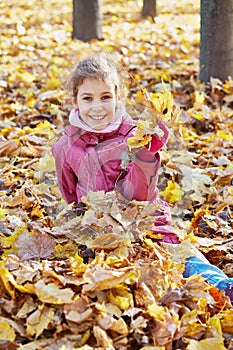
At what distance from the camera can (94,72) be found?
2.98 m

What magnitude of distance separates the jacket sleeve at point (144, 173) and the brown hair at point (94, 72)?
0.49 metres

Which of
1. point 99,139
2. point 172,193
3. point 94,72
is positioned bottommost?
point 172,193

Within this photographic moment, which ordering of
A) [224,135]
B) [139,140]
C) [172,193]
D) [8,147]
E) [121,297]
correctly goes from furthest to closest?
[224,135] < [8,147] < [172,193] < [139,140] < [121,297]

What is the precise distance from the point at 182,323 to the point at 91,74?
1396mm

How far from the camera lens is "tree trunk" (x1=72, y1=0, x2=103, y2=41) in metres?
8.30

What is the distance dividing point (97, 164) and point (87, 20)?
5.80 metres

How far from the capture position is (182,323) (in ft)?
7.07

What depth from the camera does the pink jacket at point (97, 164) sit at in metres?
2.84

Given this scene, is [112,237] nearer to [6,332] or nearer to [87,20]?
[6,332]

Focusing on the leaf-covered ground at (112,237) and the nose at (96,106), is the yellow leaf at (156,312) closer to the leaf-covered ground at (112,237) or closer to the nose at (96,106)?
the leaf-covered ground at (112,237)

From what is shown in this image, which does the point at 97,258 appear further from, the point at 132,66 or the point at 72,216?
the point at 132,66

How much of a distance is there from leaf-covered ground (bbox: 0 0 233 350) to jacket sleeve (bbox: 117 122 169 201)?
0.27ft

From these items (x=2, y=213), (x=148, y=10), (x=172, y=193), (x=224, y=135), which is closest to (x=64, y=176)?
(x=2, y=213)

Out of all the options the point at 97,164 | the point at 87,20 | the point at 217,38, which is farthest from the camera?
the point at 87,20
